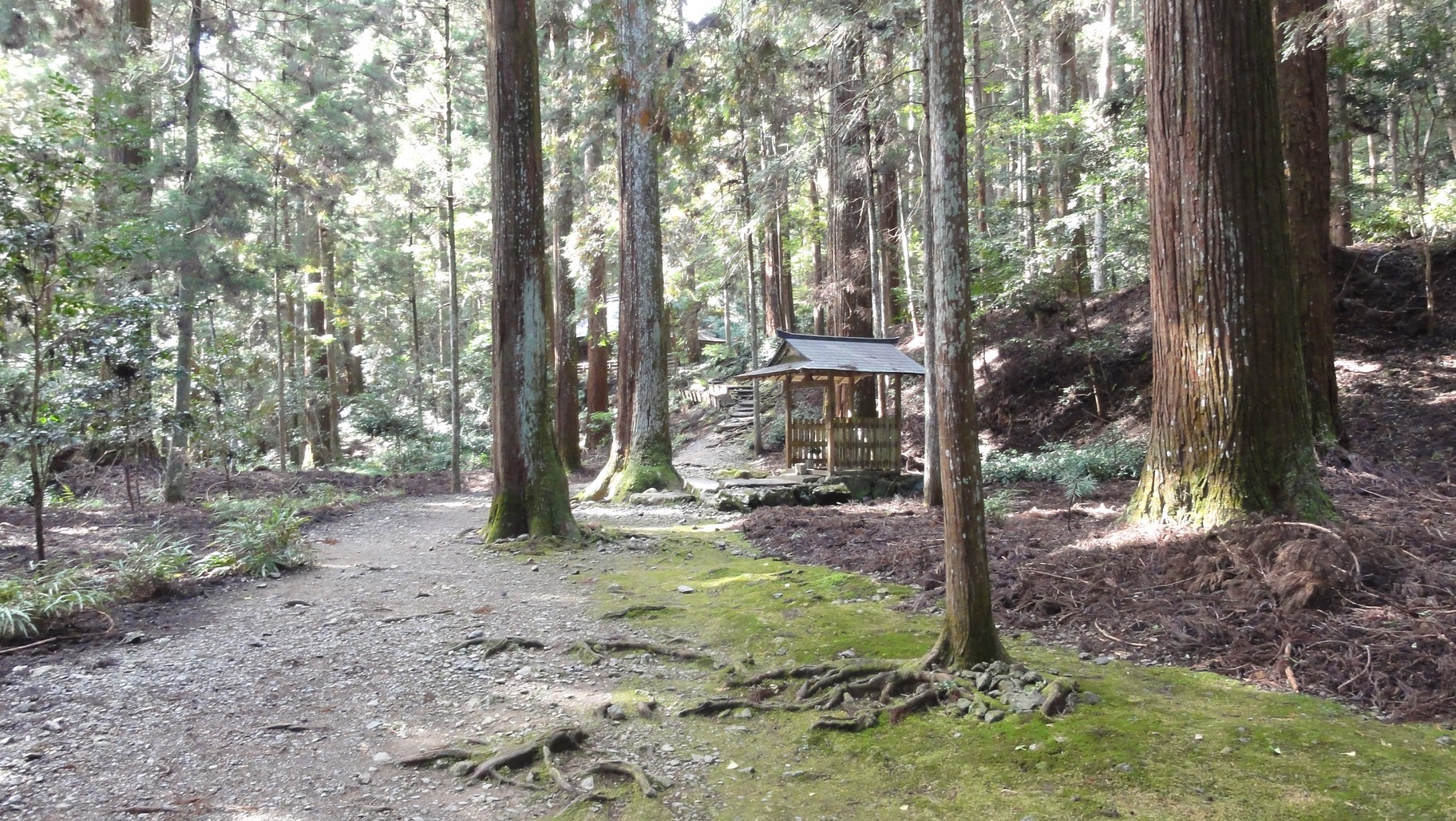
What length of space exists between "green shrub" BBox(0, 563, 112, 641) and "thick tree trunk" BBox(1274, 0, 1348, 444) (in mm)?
11065

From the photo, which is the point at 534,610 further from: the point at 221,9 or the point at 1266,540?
the point at 221,9

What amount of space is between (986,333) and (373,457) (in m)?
17.6

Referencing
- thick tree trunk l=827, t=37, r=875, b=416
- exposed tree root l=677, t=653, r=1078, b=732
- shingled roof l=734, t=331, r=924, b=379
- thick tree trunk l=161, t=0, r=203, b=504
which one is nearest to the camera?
exposed tree root l=677, t=653, r=1078, b=732

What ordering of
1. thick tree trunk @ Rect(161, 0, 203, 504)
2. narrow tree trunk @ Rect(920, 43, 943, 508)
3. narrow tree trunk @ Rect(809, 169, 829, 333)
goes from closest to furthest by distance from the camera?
1. narrow tree trunk @ Rect(920, 43, 943, 508)
2. thick tree trunk @ Rect(161, 0, 203, 504)
3. narrow tree trunk @ Rect(809, 169, 829, 333)

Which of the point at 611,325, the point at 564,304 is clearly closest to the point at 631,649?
the point at 564,304


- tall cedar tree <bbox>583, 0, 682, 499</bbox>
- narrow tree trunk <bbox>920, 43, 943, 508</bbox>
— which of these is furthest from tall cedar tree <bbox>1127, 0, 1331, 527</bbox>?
tall cedar tree <bbox>583, 0, 682, 499</bbox>

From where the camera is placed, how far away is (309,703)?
460 cm

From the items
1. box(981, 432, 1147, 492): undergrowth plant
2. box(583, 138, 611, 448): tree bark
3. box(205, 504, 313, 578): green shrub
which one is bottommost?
box(205, 504, 313, 578): green shrub

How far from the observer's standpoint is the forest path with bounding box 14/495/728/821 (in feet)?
11.4

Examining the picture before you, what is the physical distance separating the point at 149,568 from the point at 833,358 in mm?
10062

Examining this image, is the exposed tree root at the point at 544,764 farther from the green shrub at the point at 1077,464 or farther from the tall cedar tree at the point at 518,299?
the green shrub at the point at 1077,464

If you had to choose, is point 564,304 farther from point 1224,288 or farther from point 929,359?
point 1224,288

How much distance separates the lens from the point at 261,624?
6246 mm

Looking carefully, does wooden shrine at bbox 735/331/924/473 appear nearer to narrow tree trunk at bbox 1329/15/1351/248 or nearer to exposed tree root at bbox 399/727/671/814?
narrow tree trunk at bbox 1329/15/1351/248
